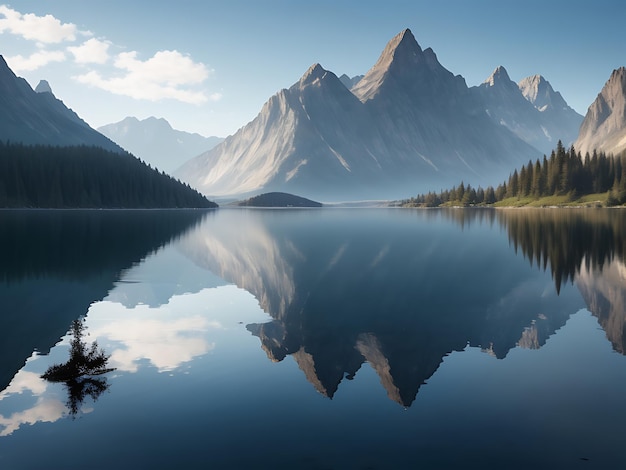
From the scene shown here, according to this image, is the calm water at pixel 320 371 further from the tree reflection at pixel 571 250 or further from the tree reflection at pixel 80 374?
the tree reflection at pixel 571 250

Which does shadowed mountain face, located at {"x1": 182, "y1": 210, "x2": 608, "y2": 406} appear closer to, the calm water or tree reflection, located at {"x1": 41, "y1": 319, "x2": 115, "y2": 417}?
the calm water

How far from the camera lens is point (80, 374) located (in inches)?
784

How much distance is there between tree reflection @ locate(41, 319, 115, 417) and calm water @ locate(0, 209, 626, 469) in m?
0.13

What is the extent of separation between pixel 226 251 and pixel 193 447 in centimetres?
5597

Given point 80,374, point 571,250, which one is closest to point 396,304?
point 80,374

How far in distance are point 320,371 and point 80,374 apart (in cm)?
962

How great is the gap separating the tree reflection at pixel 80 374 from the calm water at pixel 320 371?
0.13 m

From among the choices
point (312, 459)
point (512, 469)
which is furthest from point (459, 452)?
point (312, 459)

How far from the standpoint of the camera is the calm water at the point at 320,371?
13703 mm

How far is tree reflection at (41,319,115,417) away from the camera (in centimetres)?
1764

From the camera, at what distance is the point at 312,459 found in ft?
43.0

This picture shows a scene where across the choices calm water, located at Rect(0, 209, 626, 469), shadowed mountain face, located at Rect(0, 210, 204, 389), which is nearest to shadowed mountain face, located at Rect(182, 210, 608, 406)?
calm water, located at Rect(0, 209, 626, 469)

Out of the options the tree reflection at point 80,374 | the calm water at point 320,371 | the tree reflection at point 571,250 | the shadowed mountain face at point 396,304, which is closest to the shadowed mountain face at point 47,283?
the calm water at point 320,371

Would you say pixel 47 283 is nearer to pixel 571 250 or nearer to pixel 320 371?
pixel 320 371
